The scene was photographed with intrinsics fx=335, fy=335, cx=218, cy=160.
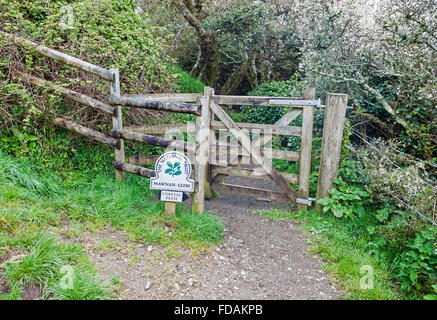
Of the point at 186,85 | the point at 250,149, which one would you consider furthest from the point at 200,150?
the point at 186,85

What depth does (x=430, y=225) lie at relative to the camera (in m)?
3.53

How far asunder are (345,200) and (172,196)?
8.04 ft

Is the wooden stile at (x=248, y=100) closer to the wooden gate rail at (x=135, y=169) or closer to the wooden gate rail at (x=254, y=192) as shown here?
the wooden gate rail at (x=254, y=192)

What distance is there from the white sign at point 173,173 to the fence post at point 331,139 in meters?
2.04

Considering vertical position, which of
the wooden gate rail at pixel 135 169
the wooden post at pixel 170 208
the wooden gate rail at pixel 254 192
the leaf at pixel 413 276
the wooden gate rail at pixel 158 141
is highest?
the wooden gate rail at pixel 158 141

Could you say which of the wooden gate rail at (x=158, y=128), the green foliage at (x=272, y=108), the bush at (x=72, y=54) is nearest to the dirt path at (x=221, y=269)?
the wooden gate rail at (x=158, y=128)

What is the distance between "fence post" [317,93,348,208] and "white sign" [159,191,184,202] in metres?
2.14

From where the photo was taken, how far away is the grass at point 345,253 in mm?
3307

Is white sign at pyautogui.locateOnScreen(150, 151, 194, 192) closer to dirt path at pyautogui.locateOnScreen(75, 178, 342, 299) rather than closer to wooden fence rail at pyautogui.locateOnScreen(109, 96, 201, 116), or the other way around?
wooden fence rail at pyautogui.locateOnScreen(109, 96, 201, 116)

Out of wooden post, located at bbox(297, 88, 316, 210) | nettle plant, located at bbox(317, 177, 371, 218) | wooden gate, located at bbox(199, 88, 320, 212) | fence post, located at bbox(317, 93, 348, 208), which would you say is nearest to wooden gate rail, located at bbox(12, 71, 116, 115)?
wooden gate, located at bbox(199, 88, 320, 212)

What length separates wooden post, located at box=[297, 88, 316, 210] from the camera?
475 centimetres
